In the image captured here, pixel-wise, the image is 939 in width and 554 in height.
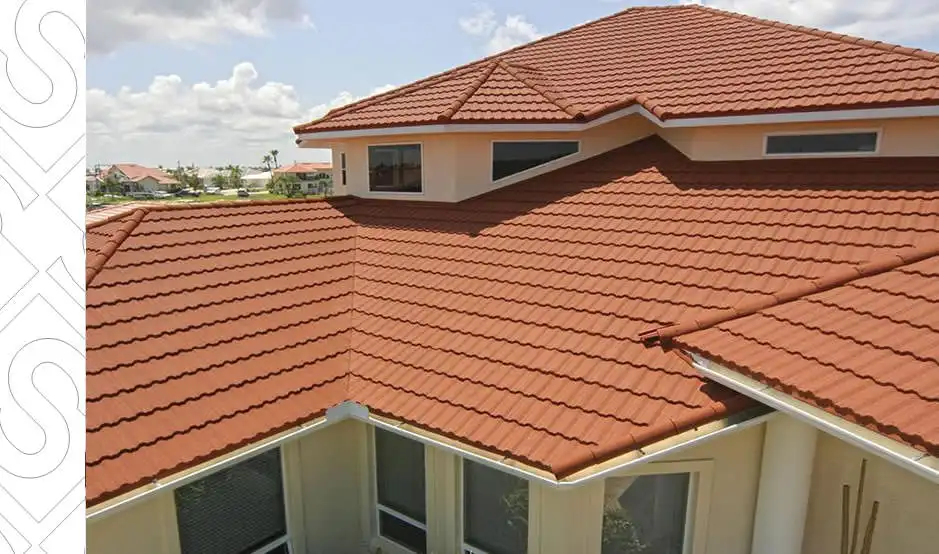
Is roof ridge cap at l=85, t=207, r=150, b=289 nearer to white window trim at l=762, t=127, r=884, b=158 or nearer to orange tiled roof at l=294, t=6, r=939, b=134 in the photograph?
orange tiled roof at l=294, t=6, r=939, b=134

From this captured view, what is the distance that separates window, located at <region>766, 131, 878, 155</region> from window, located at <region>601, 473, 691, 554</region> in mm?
5786

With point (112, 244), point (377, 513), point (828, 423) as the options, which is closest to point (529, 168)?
point (377, 513)

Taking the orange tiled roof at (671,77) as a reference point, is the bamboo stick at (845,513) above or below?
below

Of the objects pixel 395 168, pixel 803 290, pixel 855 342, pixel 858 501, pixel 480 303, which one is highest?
pixel 395 168

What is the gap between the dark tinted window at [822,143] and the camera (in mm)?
8211

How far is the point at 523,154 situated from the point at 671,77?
3249 millimetres

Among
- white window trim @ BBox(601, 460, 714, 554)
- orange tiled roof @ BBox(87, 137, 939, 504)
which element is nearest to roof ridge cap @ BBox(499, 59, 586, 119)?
orange tiled roof @ BBox(87, 137, 939, 504)

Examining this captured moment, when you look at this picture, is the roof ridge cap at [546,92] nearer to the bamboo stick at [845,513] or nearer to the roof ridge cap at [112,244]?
the bamboo stick at [845,513]

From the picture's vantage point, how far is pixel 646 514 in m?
5.77

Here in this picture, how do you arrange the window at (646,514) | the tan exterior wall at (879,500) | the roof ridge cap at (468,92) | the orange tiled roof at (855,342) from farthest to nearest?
the roof ridge cap at (468,92) < the window at (646,514) < the tan exterior wall at (879,500) < the orange tiled roof at (855,342)

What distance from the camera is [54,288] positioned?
10.5 ft

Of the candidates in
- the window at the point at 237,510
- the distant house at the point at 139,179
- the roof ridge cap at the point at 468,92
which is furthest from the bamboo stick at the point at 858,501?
the distant house at the point at 139,179

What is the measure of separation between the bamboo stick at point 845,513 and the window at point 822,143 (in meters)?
5.39

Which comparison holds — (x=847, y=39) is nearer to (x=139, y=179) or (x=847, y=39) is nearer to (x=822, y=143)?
(x=822, y=143)
